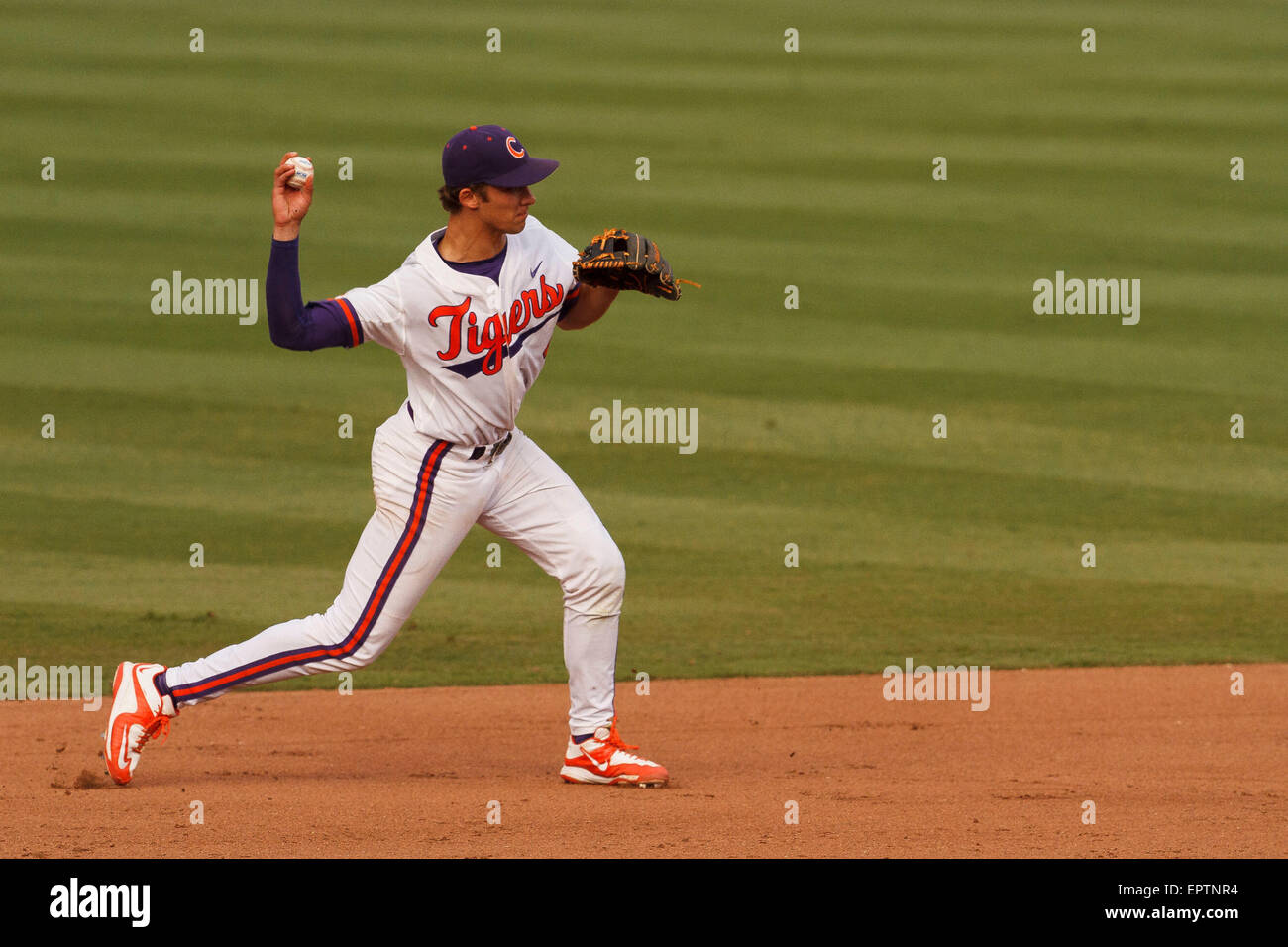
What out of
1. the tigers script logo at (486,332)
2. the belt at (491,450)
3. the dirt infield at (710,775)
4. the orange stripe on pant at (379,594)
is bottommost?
the dirt infield at (710,775)

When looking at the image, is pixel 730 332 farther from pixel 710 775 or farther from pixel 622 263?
pixel 622 263

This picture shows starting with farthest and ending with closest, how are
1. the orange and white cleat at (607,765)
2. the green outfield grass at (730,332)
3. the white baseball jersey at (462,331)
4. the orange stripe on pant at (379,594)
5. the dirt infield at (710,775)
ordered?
the green outfield grass at (730,332), the orange and white cleat at (607,765), the orange stripe on pant at (379,594), the white baseball jersey at (462,331), the dirt infield at (710,775)

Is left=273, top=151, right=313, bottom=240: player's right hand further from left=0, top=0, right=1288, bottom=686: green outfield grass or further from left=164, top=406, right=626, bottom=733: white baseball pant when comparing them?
left=0, top=0, right=1288, bottom=686: green outfield grass

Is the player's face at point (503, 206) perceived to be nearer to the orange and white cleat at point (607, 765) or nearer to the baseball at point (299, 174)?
the baseball at point (299, 174)

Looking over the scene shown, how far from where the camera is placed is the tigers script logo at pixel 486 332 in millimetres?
5087

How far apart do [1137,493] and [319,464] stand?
16.1 feet

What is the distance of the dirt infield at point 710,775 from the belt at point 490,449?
1.06m

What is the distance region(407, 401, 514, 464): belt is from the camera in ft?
17.1

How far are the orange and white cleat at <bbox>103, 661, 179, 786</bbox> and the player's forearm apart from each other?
1742 mm

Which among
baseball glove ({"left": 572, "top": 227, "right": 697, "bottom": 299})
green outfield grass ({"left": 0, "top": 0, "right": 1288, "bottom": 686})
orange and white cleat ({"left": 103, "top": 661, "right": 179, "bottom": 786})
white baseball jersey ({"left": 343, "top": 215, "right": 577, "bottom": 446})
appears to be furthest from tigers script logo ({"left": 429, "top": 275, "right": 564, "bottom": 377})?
green outfield grass ({"left": 0, "top": 0, "right": 1288, "bottom": 686})

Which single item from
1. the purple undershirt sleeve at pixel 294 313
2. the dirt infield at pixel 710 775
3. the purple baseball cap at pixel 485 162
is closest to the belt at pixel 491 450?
the purple undershirt sleeve at pixel 294 313

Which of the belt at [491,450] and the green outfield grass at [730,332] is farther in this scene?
the green outfield grass at [730,332]

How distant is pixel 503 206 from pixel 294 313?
0.77 m

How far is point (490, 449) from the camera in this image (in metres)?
5.26
